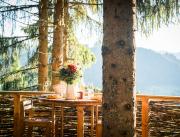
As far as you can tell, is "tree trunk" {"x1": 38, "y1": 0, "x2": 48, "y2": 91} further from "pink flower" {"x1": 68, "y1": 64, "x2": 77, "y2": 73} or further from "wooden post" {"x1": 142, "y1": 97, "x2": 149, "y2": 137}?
"wooden post" {"x1": 142, "y1": 97, "x2": 149, "y2": 137}

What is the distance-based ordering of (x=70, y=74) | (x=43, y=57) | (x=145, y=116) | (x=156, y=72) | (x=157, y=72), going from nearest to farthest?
(x=70, y=74)
(x=145, y=116)
(x=43, y=57)
(x=157, y=72)
(x=156, y=72)

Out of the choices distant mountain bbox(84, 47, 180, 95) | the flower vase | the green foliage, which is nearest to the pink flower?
the flower vase

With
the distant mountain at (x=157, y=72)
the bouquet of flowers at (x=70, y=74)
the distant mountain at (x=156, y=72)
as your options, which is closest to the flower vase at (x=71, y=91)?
the bouquet of flowers at (x=70, y=74)

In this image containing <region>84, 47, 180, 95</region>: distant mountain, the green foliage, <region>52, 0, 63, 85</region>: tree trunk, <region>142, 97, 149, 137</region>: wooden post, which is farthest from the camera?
<region>84, 47, 180, 95</region>: distant mountain

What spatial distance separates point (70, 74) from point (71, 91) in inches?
9.0

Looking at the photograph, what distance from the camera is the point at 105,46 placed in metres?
3.00

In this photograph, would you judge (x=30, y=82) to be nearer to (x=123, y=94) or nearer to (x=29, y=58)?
(x=29, y=58)

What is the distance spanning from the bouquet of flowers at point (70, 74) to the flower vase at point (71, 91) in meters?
0.05

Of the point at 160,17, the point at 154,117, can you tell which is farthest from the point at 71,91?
the point at 160,17

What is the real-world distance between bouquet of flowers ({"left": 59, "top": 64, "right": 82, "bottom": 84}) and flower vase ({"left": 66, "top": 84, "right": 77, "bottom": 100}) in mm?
55

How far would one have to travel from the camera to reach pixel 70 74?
5.23 m

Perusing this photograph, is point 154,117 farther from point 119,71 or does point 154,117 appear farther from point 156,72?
point 156,72

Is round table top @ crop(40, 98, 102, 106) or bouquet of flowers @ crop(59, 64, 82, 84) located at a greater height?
bouquet of flowers @ crop(59, 64, 82, 84)

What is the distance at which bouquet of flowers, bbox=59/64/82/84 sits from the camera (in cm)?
524
